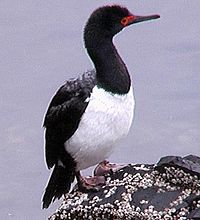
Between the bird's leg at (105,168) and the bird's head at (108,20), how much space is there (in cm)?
86

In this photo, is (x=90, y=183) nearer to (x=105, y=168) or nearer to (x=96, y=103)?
(x=105, y=168)

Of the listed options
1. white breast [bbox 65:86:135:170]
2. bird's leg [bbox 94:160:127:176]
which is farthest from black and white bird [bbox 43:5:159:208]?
bird's leg [bbox 94:160:127:176]

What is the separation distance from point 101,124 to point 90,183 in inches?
16.3

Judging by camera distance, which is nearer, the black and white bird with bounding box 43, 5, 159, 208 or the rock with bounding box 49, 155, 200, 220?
the rock with bounding box 49, 155, 200, 220

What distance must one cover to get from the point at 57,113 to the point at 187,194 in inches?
38.9

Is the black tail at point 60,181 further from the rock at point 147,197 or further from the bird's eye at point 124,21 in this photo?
the bird's eye at point 124,21

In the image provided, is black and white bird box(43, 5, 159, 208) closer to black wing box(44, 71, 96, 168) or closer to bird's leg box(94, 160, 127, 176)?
black wing box(44, 71, 96, 168)

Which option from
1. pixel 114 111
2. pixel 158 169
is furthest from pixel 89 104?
pixel 158 169

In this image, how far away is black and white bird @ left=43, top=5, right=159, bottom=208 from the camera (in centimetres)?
506

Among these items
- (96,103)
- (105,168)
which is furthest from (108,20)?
(105,168)

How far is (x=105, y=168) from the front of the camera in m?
5.43

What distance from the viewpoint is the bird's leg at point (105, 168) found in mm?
Answer: 5375

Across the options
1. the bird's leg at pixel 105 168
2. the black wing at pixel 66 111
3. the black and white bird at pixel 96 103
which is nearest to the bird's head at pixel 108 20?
the black and white bird at pixel 96 103

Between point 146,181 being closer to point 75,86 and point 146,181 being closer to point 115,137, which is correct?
point 115,137
